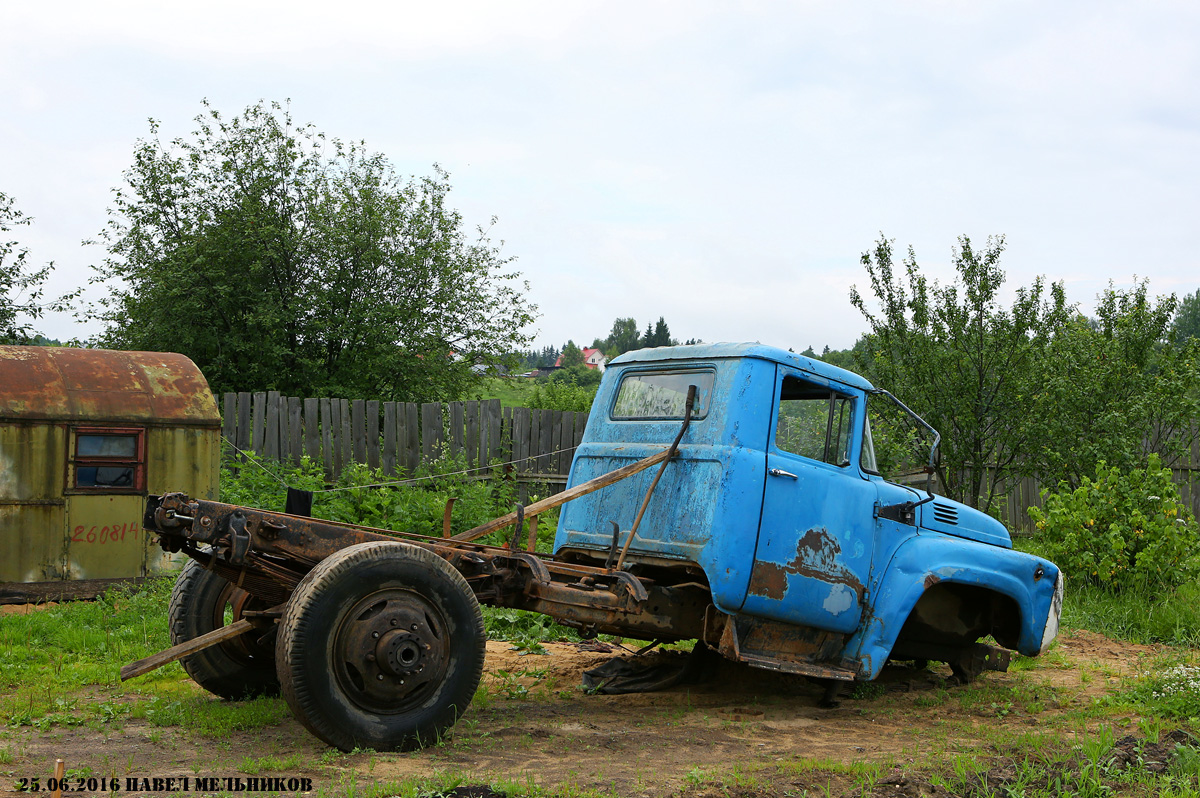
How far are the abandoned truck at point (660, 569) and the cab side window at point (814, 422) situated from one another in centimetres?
1

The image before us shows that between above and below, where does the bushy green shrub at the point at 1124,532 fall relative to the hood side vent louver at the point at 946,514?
below

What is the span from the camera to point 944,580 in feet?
20.9

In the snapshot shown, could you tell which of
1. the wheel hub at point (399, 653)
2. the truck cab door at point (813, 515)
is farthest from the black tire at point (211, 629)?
the truck cab door at point (813, 515)

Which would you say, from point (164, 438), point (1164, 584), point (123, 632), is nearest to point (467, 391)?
point (164, 438)

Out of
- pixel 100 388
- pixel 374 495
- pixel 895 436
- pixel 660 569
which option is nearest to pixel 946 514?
pixel 660 569

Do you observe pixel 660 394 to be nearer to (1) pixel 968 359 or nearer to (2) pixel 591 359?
(1) pixel 968 359

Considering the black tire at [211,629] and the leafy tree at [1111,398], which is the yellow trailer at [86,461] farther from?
the leafy tree at [1111,398]

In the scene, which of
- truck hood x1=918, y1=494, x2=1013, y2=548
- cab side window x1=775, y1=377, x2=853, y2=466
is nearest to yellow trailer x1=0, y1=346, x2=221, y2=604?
cab side window x1=775, y1=377, x2=853, y2=466

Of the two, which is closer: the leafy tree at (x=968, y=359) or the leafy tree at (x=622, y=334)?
the leafy tree at (x=968, y=359)

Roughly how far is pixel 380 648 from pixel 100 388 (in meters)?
7.07

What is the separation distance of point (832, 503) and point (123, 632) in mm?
5775

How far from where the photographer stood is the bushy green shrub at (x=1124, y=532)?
9422 millimetres

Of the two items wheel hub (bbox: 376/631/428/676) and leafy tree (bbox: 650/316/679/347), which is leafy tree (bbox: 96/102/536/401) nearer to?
wheel hub (bbox: 376/631/428/676)

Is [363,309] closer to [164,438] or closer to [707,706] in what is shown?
[164,438]
